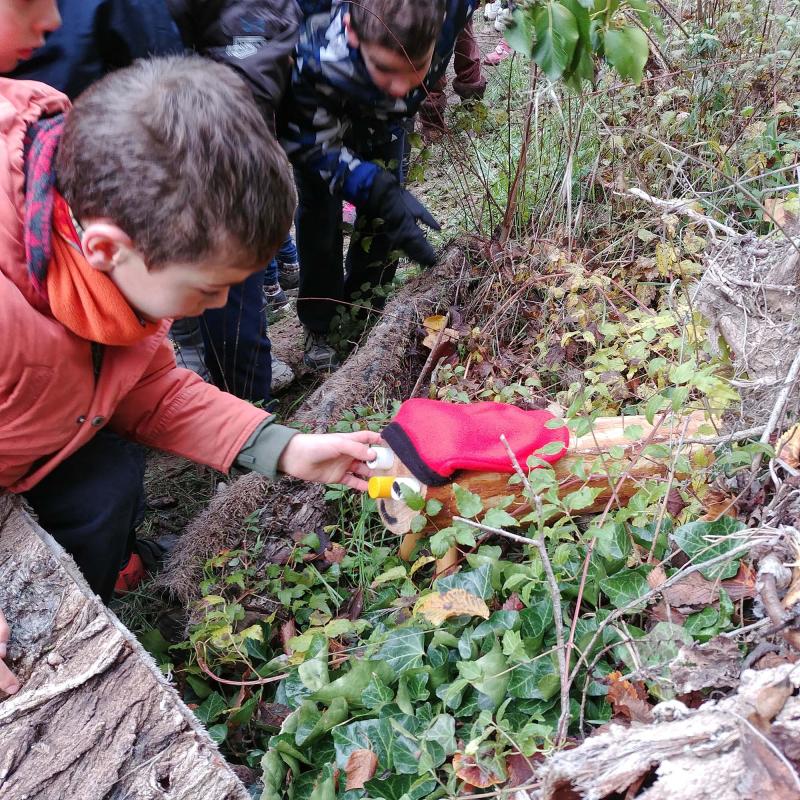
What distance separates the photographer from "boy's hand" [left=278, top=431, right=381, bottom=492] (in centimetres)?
198

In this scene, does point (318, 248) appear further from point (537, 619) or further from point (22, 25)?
point (537, 619)

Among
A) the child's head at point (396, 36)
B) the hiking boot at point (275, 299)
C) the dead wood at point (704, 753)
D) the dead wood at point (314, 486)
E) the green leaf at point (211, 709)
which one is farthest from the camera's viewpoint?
the hiking boot at point (275, 299)

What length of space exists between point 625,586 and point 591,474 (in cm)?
28

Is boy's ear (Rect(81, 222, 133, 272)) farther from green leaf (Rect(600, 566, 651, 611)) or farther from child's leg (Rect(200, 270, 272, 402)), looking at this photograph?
child's leg (Rect(200, 270, 272, 402))

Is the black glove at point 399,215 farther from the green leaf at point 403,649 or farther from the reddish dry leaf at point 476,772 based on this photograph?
the reddish dry leaf at point 476,772

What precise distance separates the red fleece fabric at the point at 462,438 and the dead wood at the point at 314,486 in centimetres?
58

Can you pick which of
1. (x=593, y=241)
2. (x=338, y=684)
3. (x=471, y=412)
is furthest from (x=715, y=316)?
(x=593, y=241)

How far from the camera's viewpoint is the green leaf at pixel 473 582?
1.72m

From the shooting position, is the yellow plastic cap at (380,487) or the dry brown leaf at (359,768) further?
the yellow plastic cap at (380,487)

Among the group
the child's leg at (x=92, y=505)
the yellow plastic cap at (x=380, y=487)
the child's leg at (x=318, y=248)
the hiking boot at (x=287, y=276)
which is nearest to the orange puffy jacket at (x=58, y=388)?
the child's leg at (x=92, y=505)

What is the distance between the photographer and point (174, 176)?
136 cm

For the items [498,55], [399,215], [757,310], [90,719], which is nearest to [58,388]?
[90,719]

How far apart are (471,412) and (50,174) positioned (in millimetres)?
1238

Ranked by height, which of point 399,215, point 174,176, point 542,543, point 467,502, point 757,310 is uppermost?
point 174,176
